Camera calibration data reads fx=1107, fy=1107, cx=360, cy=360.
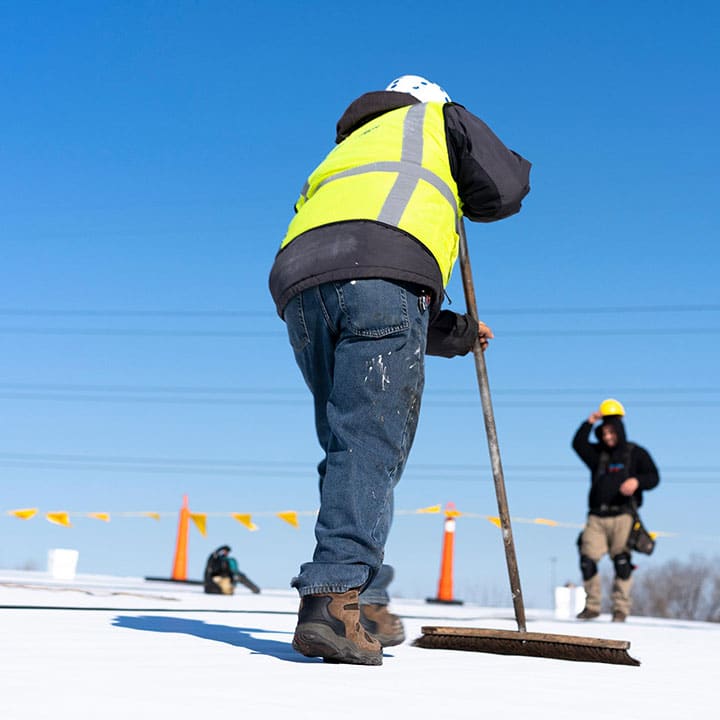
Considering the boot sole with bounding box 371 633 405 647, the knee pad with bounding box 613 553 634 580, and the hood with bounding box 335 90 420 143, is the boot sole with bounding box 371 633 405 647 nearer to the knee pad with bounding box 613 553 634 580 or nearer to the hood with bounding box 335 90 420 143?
the hood with bounding box 335 90 420 143

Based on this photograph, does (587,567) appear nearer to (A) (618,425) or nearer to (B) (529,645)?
(A) (618,425)

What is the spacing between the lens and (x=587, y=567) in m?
9.80

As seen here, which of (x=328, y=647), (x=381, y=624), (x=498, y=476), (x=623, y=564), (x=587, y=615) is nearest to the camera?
(x=328, y=647)

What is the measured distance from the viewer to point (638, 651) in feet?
13.5

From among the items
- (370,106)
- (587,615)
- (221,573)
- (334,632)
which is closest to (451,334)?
(370,106)

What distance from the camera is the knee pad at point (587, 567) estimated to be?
9.79 metres

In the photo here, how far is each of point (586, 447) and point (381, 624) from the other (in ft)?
22.8

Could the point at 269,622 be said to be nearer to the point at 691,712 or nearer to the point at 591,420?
the point at 691,712

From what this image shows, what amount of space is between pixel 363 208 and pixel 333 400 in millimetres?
536

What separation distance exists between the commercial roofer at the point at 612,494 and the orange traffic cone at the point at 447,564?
4283 mm

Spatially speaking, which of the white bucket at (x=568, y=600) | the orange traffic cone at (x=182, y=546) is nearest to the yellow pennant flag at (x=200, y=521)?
the orange traffic cone at (x=182, y=546)

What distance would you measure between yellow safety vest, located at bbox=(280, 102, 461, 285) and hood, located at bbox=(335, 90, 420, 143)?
0.10 m

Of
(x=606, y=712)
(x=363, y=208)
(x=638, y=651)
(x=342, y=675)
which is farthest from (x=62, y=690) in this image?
(x=638, y=651)

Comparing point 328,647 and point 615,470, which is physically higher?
point 615,470
